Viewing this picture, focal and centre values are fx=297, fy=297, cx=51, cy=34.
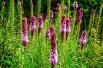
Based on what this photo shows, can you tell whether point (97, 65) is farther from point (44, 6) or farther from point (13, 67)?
point (44, 6)

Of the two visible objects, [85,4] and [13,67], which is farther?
[85,4]

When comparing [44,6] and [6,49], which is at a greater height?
[44,6]

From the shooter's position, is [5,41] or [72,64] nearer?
[72,64]

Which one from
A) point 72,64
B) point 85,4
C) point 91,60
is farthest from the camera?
point 85,4

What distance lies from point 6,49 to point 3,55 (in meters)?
0.22

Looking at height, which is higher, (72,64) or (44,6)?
(44,6)

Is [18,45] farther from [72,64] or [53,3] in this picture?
[53,3]

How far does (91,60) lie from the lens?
205 inches

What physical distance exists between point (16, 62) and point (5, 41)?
2.50 ft

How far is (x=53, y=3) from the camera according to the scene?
8391 millimetres

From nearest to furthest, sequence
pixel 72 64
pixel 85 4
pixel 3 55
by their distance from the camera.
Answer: pixel 72 64 → pixel 3 55 → pixel 85 4

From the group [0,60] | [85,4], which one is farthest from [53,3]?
[0,60]

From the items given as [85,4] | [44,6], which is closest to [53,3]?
[44,6]

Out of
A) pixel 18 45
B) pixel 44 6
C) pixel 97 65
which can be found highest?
pixel 44 6
